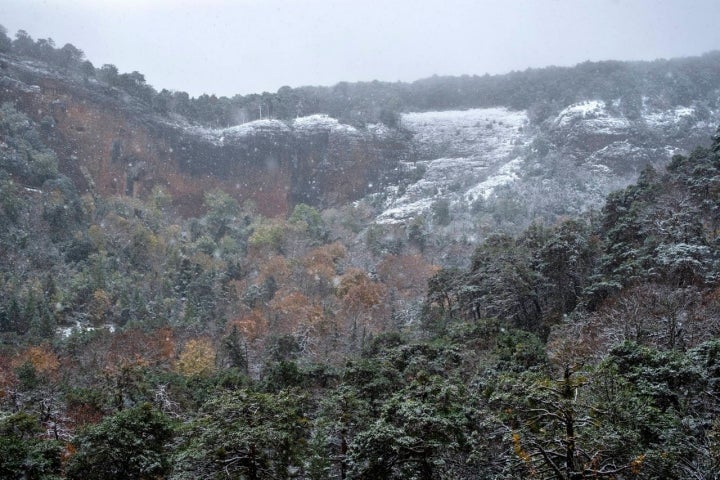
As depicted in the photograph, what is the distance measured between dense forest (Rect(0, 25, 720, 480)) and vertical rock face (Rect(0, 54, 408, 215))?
1202 cm

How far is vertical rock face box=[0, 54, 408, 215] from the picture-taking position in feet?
314

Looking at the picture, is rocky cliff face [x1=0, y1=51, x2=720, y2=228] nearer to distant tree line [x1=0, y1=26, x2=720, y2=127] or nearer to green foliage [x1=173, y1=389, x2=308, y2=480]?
distant tree line [x1=0, y1=26, x2=720, y2=127]

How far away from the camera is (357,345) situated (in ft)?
134

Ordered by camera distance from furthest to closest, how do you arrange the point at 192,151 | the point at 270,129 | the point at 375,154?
the point at 375,154 → the point at 270,129 → the point at 192,151

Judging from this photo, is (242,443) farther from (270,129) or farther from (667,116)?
(667,116)

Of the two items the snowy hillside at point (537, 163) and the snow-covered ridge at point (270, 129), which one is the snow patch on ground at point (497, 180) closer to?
the snowy hillside at point (537, 163)

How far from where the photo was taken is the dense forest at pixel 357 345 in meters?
14.3

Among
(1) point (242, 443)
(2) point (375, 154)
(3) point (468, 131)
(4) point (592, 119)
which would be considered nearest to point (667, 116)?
(4) point (592, 119)

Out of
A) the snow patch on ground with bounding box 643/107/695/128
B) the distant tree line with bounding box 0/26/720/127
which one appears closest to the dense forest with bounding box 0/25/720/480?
the distant tree line with bounding box 0/26/720/127

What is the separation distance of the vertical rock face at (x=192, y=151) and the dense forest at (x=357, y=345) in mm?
12016

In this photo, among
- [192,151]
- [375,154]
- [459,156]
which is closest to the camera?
[192,151]

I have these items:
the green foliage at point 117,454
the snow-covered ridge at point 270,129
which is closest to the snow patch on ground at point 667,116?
the snow-covered ridge at point 270,129

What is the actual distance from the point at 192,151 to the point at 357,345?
80.1m

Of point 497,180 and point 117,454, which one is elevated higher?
point 117,454
